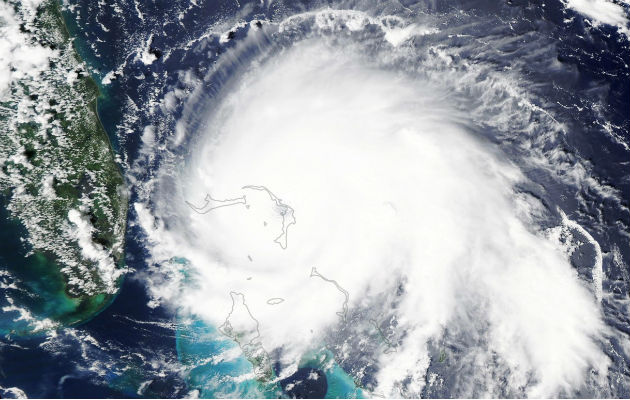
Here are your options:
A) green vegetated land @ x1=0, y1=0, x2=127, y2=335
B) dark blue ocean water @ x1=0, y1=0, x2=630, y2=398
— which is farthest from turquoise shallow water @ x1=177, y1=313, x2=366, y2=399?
green vegetated land @ x1=0, y1=0, x2=127, y2=335

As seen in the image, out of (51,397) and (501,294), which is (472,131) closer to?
(501,294)

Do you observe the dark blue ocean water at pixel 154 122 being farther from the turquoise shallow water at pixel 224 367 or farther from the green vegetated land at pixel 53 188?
the green vegetated land at pixel 53 188

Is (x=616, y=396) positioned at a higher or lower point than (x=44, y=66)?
lower

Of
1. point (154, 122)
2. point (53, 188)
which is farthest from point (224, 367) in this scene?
point (154, 122)

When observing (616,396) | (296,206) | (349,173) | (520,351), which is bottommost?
(616,396)

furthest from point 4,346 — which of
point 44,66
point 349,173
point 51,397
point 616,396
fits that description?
point 616,396

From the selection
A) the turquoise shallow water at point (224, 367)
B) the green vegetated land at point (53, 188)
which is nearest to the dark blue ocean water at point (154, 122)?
the turquoise shallow water at point (224, 367)
